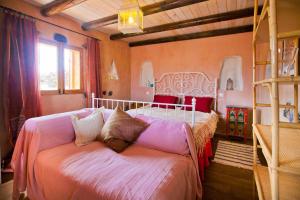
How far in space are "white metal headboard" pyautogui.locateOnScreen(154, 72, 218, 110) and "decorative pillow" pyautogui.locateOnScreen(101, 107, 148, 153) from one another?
2.50 metres

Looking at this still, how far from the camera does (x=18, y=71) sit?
2.26 m

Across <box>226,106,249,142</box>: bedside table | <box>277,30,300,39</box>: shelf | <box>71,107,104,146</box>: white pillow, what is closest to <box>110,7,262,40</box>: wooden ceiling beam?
<box>226,106,249,142</box>: bedside table

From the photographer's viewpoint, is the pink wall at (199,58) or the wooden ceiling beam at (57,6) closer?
the wooden ceiling beam at (57,6)

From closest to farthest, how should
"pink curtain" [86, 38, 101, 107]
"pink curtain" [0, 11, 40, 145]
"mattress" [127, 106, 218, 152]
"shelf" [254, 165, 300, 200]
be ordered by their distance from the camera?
"shelf" [254, 165, 300, 200] < "mattress" [127, 106, 218, 152] < "pink curtain" [0, 11, 40, 145] < "pink curtain" [86, 38, 101, 107]

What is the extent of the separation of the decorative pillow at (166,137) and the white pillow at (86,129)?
534mm

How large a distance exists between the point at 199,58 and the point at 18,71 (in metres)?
3.57

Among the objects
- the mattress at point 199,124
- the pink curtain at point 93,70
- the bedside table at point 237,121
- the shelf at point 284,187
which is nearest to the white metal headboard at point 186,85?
the bedside table at point 237,121

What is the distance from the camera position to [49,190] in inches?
49.5

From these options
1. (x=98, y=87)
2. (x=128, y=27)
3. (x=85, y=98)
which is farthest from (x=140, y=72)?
(x=128, y=27)

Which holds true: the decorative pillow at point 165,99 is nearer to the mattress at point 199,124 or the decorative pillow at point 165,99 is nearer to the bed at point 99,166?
the mattress at point 199,124

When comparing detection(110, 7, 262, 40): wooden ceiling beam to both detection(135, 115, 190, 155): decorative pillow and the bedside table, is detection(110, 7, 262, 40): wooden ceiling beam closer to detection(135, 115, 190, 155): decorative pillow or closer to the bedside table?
the bedside table

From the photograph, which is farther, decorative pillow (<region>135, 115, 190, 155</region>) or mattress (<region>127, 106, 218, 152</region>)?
mattress (<region>127, 106, 218, 152</region>)

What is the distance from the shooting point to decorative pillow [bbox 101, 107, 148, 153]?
1.66 m

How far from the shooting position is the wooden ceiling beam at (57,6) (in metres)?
2.15
